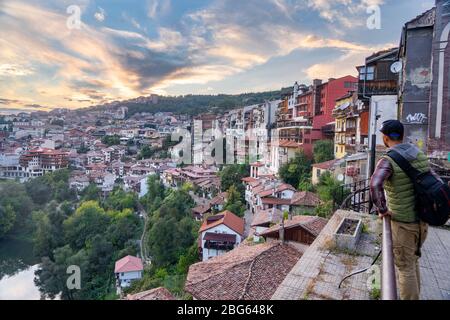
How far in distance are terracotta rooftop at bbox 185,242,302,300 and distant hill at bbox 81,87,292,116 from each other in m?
58.9

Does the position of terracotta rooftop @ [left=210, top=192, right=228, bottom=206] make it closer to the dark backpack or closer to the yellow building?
the yellow building

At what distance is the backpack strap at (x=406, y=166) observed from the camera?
187cm

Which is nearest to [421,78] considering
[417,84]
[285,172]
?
[417,84]

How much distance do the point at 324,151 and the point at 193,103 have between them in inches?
2926

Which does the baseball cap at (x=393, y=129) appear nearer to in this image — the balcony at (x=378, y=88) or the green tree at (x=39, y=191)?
the balcony at (x=378, y=88)

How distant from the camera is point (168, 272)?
19.5 m

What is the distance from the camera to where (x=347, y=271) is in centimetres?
349

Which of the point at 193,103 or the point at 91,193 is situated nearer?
the point at 91,193

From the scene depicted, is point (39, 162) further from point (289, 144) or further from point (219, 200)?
point (289, 144)

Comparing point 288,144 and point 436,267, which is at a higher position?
point 288,144

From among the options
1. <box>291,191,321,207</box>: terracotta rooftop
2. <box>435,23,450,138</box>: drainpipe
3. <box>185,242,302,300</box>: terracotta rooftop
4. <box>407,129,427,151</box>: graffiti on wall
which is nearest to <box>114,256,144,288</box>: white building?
<box>291,191,321,207</box>: terracotta rooftop

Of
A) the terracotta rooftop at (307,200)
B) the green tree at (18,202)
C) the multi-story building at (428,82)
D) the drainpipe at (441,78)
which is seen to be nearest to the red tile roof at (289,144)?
the terracotta rooftop at (307,200)

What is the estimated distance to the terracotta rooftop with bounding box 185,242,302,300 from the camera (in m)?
7.84
